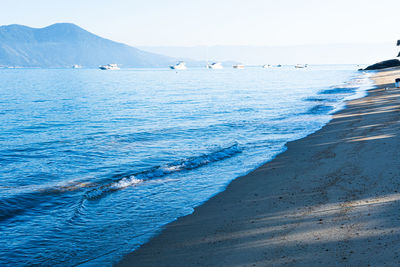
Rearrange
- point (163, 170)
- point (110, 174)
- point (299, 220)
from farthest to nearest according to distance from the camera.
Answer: point (163, 170)
point (110, 174)
point (299, 220)

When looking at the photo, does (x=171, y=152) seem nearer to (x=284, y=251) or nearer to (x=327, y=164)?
(x=327, y=164)

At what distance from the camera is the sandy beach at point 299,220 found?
5.59 m

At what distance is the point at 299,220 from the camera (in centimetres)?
702

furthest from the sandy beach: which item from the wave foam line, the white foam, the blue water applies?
the white foam

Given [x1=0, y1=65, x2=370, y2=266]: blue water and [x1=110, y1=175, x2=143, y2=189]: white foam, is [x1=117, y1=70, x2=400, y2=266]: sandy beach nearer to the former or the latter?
[x1=0, y1=65, x2=370, y2=266]: blue water

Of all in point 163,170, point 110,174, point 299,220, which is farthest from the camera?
point 163,170

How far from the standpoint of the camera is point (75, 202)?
9.72m

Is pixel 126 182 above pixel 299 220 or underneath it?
underneath

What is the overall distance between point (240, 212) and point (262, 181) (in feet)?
8.38

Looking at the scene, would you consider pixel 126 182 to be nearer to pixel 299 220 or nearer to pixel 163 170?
pixel 163 170

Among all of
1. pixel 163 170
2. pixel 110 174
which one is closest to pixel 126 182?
pixel 110 174

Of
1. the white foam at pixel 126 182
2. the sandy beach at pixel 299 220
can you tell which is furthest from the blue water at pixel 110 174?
the sandy beach at pixel 299 220

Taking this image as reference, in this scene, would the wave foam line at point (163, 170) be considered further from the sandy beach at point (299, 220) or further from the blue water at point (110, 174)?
the sandy beach at point (299, 220)

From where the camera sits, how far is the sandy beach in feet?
18.3
